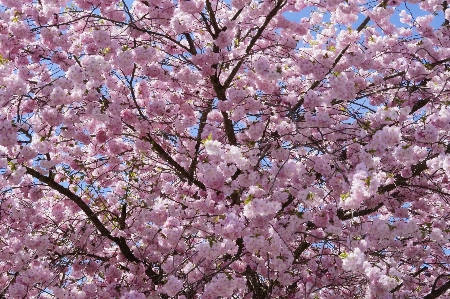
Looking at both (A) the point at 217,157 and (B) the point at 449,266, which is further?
(B) the point at 449,266

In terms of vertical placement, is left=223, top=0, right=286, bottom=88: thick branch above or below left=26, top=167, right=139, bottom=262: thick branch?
above

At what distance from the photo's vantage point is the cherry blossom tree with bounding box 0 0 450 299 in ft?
17.0

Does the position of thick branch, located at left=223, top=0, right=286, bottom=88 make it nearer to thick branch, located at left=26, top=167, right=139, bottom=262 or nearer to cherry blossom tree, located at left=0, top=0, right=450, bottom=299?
cherry blossom tree, located at left=0, top=0, right=450, bottom=299

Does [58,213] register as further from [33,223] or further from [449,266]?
[449,266]

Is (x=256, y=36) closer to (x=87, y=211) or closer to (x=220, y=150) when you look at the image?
(x=220, y=150)

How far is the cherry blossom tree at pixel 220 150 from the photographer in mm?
5168

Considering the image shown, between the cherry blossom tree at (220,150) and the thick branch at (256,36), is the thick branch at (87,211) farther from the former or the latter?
the thick branch at (256,36)

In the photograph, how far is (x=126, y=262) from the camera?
6.88 metres

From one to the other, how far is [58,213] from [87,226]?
652 mm

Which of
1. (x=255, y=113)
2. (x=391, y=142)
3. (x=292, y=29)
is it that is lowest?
(x=391, y=142)

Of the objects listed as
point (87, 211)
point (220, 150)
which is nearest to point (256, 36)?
A: point (220, 150)

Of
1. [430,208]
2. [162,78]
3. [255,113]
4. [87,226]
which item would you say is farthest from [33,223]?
[430,208]

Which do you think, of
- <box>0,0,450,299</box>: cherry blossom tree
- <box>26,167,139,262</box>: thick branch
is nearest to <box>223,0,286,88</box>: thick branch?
<box>0,0,450,299</box>: cherry blossom tree

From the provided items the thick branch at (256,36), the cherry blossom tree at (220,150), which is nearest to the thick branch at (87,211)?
the cherry blossom tree at (220,150)
